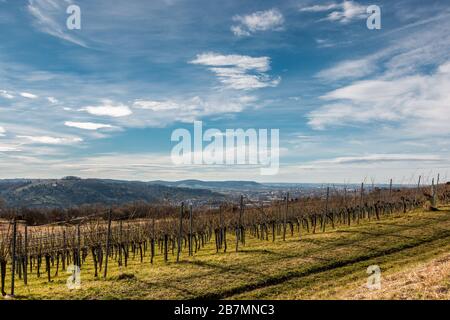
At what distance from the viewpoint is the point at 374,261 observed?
21.3 m

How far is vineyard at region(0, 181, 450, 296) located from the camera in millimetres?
26984

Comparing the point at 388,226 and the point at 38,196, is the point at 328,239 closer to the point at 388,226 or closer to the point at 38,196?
the point at 388,226

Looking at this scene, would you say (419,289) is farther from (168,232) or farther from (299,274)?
(168,232)

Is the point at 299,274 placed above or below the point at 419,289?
below

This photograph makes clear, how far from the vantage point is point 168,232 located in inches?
1358

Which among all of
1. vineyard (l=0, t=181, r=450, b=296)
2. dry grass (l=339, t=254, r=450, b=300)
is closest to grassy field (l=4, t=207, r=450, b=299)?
dry grass (l=339, t=254, r=450, b=300)

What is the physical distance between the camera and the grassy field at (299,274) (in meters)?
14.1

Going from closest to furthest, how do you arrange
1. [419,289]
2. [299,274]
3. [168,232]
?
[419,289] → [299,274] → [168,232]

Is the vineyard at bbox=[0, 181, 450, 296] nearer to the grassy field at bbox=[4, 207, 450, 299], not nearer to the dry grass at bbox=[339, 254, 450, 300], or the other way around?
the grassy field at bbox=[4, 207, 450, 299]

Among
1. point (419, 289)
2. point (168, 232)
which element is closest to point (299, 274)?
point (419, 289)

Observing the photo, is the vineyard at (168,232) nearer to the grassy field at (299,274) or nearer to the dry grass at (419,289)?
the grassy field at (299,274)

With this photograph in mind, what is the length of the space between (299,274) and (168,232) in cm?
1749
